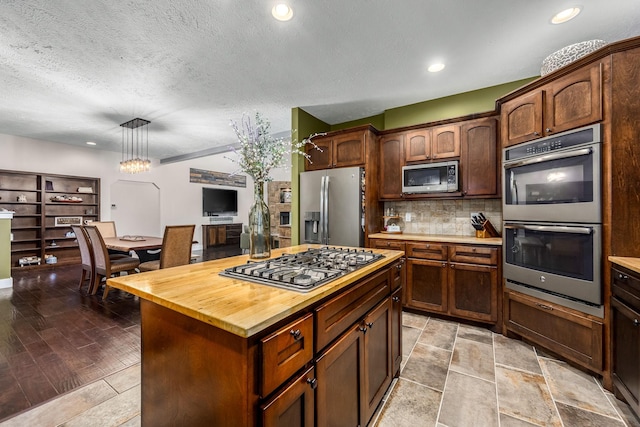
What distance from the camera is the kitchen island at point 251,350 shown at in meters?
0.78

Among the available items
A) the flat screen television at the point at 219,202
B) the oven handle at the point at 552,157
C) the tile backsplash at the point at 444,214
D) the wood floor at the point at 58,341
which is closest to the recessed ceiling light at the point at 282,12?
the oven handle at the point at 552,157

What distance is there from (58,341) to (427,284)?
3.62 metres

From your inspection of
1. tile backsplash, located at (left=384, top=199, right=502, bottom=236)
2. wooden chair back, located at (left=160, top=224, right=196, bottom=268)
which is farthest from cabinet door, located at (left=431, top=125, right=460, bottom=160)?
wooden chair back, located at (left=160, top=224, right=196, bottom=268)

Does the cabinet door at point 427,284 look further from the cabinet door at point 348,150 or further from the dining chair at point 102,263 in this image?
the dining chair at point 102,263

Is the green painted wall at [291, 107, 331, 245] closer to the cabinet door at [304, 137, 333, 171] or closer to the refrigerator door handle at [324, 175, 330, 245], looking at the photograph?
the cabinet door at [304, 137, 333, 171]

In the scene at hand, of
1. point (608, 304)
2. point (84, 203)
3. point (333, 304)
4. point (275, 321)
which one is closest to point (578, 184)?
point (608, 304)

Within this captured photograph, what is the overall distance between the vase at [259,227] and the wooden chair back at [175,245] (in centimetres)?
204

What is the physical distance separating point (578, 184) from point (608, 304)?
33.2 inches

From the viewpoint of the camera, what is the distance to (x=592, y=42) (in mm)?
2104

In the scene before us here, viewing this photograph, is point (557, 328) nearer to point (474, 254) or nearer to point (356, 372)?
point (474, 254)

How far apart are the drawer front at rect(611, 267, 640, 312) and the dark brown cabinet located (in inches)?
338

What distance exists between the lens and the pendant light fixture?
461 cm

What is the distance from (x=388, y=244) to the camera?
126 inches

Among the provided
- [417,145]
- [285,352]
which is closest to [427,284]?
[417,145]
